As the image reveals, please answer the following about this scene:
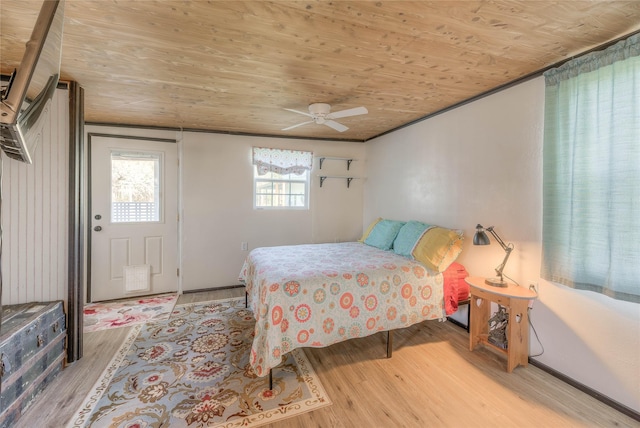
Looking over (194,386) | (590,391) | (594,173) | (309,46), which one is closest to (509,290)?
(590,391)

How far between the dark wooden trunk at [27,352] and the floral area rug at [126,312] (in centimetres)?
80

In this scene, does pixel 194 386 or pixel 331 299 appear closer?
pixel 194 386

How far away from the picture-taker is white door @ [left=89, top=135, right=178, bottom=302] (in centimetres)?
356

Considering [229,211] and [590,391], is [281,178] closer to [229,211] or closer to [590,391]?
[229,211]

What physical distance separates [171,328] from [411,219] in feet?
9.84

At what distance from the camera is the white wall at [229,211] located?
3879 millimetres

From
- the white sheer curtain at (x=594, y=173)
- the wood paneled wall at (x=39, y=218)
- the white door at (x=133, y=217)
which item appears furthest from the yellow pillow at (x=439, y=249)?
the white door at (x=133, y=217)

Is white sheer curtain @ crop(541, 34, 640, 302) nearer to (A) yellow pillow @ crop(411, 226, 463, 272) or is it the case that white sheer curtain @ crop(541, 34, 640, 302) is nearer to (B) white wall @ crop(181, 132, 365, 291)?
(A) yellow pillow @ crop(411, 226, 463, 272)

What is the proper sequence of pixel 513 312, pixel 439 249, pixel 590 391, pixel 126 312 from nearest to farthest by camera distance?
1. pixel 590 391
2. pixel 513 312
3. pixel 439 249
4. pixel 126 312

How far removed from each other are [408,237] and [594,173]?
1.54 meters

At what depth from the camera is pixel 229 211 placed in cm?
406

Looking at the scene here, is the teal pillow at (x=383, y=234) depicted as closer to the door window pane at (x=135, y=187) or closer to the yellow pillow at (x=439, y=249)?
the yellow pillow at (x=439, y=249)

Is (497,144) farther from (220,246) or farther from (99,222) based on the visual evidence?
(99,222)

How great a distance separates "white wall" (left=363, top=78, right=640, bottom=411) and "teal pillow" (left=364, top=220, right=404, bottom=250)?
327 mm
